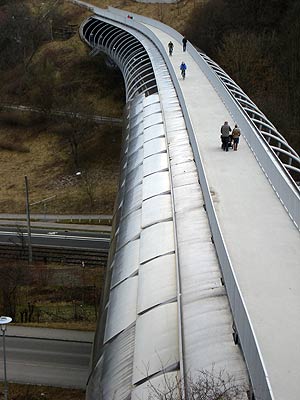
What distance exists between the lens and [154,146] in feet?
61.3

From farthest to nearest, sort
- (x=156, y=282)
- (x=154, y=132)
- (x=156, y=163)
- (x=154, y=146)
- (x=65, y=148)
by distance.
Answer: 1. (x=65, y=148)
2. (x=154, y=132)
3. (x=154, y=146)
4. (x=156, y=163)
5. (x=156, y=282)

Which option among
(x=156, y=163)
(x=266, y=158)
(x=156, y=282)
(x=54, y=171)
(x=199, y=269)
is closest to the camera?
(x=199, y=269)

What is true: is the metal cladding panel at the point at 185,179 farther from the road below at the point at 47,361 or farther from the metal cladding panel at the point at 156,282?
the road below at the point at 47,361

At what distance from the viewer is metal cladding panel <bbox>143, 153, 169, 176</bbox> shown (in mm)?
16616

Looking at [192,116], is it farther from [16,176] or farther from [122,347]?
[16,176]

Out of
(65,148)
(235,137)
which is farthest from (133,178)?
(65,148)

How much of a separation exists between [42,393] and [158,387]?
11.2 m

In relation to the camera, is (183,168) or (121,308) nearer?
(121,308)

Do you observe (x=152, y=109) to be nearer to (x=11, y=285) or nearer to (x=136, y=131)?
(x=136, y=131)

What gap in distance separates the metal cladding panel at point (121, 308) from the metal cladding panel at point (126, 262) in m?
0.28

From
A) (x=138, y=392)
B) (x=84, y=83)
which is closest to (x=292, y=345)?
(x=138, y=392)

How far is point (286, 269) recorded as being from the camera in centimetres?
1040

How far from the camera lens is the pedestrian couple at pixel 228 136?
57.0 ft

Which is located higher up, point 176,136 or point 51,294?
point 176,136
